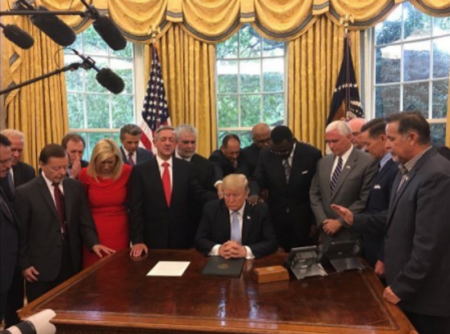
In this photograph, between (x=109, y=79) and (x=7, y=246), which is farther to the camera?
(x=109, y=79)

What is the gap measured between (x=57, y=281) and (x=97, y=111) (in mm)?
3316

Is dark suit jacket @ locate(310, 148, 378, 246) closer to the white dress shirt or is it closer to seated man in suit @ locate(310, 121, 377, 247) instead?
seated man in suit @ locate(310, 121, 377, 247)

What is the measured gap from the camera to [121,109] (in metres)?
5.71


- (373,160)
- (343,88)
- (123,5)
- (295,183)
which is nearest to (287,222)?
(295,183)

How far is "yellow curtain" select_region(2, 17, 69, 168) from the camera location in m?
4.74

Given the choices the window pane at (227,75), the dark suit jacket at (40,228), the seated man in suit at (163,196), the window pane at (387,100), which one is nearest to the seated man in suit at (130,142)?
the seated man in suit at (163,196)

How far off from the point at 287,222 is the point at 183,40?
2959 millimetres

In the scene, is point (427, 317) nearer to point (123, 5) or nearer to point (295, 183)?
point (295, 183)

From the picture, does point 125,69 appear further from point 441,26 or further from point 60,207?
point 441,26

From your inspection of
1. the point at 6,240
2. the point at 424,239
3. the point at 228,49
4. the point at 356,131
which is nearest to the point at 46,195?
the point at 6,240

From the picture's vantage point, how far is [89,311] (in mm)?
1757

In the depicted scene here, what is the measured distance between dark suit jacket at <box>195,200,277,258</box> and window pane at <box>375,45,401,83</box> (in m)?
3.25

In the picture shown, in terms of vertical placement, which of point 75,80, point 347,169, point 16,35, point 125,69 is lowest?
point 347,169

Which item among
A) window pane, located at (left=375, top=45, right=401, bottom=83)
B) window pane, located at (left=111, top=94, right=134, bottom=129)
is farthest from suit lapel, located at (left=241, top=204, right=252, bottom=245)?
window pane, located at (left=111, top=94, right=134, bottom=129)
